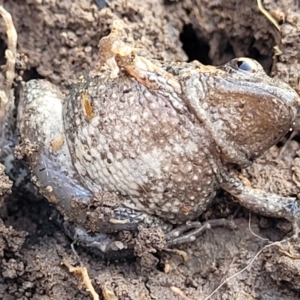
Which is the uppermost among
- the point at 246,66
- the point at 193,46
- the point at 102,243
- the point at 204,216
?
the point at 246,66

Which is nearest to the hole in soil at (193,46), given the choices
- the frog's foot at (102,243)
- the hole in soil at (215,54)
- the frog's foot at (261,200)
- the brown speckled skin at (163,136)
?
the hole in soil at (215,54)

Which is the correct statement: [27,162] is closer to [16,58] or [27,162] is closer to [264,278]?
[16,58]

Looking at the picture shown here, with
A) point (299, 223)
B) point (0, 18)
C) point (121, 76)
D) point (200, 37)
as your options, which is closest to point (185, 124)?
point (121, 76)

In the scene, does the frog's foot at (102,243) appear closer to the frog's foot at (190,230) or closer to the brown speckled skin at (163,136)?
the brown speckled skin at (163,136)

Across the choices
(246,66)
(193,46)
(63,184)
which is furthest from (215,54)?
(63,184)

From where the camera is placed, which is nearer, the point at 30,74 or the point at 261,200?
the point at 261,200

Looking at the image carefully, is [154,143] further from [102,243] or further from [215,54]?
[215,54]

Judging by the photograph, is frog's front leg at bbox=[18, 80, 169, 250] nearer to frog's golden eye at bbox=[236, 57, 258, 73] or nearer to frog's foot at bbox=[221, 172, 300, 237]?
frog's foot at bbox=[221, 172, 300, 237]
